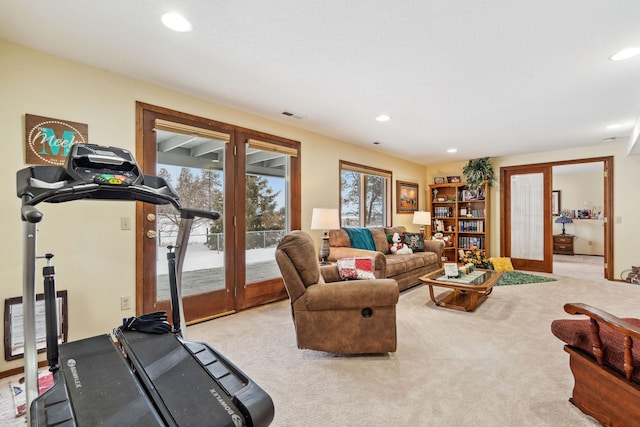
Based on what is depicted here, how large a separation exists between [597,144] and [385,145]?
3726 millimetres

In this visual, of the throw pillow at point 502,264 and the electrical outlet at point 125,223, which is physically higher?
the electrical outlet at point 125,223

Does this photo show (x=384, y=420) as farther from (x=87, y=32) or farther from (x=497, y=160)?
(x=497, y=160)

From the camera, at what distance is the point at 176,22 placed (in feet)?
6.41

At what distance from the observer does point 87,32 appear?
6.81 ft

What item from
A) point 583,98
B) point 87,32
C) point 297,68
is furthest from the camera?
point 583,98

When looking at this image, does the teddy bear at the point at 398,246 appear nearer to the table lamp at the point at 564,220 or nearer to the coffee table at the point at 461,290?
the coffee table at the point at 461,290

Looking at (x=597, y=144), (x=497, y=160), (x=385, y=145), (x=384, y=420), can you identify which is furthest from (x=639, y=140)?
(x=384, y=420)

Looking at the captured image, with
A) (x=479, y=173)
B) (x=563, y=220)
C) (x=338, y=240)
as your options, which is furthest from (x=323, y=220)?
(x=563, y=220)

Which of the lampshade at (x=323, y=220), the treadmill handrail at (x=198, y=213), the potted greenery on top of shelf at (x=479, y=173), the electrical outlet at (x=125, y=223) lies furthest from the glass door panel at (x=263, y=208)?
the potted greenery on top of shelf at (x=479, y=173)

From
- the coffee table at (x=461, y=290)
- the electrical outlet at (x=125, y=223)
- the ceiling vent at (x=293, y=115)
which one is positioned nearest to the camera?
the electrical outlet at (x=125, y=223)

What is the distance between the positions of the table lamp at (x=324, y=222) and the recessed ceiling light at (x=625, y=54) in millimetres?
3035

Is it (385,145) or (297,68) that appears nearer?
(297,68)

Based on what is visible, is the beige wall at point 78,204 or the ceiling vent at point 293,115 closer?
the beige wall at point 78,204

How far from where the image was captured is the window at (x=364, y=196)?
5359 millimetres
